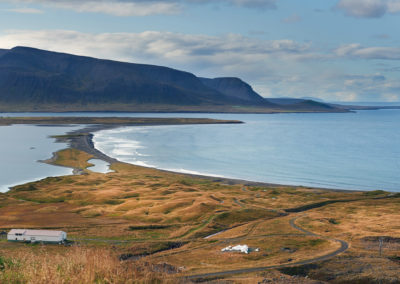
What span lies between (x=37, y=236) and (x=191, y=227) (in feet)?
90.9

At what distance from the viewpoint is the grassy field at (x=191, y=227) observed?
3699cm

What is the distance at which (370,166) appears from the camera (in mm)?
165875

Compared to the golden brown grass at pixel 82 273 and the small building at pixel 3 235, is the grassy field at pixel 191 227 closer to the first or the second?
the golden brown grass at pixel 82 273

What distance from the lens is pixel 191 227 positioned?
7812 cm

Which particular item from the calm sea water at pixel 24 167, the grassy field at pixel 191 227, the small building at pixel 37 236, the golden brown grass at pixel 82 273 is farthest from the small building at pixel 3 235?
the golden brown grass at pixel 82 273

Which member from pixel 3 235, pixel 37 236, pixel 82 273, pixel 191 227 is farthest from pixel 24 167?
pixel 82 273

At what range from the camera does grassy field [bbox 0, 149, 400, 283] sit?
37.0 m

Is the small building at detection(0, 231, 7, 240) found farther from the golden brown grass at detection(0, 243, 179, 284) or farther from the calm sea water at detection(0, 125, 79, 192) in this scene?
the golden brown grass at detection(0, 243, 179, 284)

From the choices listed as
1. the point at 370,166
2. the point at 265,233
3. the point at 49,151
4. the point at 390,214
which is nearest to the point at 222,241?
the point at 265,233

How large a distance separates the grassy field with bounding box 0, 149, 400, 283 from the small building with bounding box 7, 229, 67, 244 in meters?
1.89

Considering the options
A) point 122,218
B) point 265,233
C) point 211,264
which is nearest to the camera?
point 211,264

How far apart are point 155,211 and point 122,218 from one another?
8452 mm

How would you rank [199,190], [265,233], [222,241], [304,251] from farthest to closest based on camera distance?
[199,190], [265,233], [222,241], [304,251]

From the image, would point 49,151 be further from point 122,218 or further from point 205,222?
point 205,222
